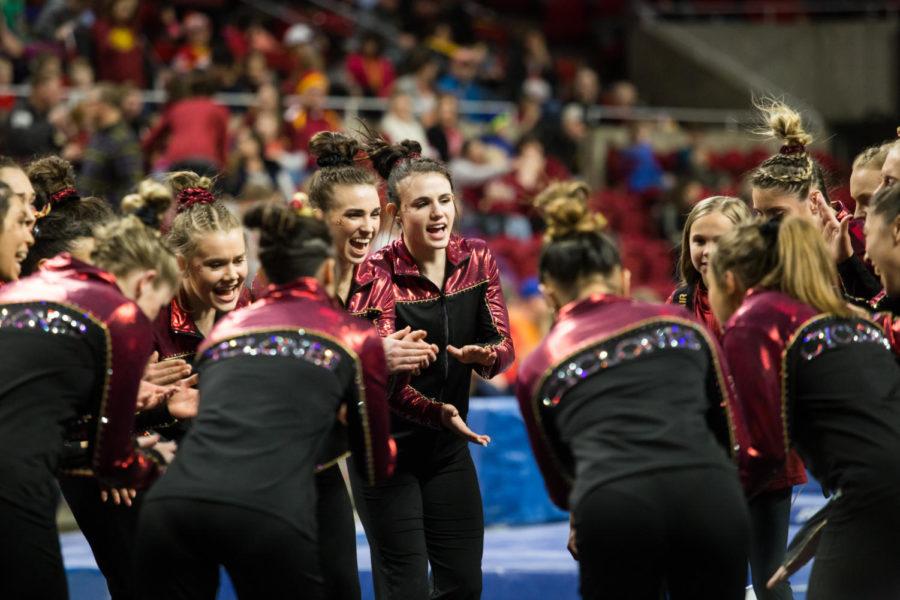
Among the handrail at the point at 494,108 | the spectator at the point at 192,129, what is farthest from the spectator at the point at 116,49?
the spectator at the point at 192,129

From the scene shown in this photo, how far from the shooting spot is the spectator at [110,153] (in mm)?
8156

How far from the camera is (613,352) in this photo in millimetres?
3309

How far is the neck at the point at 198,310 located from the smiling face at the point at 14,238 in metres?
0.58

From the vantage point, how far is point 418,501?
4336 millimetres

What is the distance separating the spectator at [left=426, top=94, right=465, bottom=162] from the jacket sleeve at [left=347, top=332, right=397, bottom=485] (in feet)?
22.7

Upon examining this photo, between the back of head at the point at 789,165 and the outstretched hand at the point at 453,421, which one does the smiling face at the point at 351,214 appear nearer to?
the outstretched hand at the point at 453,421

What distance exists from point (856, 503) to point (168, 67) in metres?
9.33

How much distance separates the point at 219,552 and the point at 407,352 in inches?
43.1

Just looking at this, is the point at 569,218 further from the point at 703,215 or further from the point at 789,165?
the point at 789,165

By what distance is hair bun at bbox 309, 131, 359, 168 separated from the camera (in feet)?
15.1

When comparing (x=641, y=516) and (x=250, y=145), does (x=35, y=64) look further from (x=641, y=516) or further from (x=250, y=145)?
(x=641, y=516)

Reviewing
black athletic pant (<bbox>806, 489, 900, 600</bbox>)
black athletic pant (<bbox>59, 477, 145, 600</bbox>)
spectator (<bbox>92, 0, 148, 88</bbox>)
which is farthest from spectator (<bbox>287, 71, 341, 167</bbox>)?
black athletic pant (<bbox>806, 489, 900, 600</bbox>)

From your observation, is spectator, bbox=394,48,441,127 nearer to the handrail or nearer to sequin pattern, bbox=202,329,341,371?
the handrail

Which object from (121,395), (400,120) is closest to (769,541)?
(121,395)
